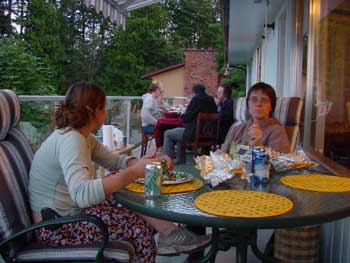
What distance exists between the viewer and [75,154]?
153 centimetres

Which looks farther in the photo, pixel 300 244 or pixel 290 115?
pixel 290 115

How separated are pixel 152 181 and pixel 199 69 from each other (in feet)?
65.2

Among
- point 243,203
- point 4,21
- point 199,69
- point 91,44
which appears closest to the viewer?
point 243,203

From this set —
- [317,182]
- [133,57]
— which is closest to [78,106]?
[317,182]

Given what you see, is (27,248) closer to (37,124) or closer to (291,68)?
(37,124)

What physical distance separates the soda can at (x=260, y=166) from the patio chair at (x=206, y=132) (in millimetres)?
3561

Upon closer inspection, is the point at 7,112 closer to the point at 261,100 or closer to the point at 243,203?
the point at 243,203

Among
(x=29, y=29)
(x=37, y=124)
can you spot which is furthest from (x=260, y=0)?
(x=29, y=29)

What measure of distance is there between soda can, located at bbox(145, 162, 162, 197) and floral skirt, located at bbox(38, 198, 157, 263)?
0.35 meters

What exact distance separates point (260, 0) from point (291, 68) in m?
1.57

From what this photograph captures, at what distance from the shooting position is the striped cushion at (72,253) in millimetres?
1593

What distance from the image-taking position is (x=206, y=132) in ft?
17.9

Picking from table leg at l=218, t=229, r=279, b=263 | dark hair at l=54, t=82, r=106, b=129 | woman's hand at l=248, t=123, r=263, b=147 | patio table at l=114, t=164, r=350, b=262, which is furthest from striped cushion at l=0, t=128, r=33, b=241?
woman's hand at l=248, t=123, r=263, b=147

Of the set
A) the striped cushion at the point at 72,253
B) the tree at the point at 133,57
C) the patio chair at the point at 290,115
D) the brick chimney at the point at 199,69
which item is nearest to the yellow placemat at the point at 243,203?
the striped cushion at the point at 72,253
